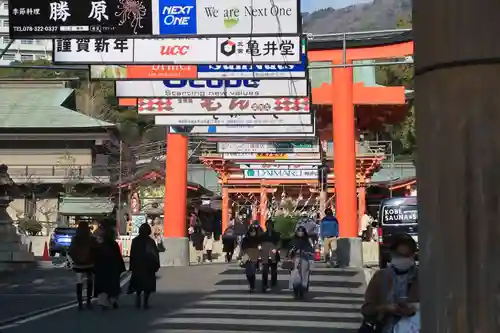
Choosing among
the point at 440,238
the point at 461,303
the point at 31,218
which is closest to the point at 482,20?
the point at 440,238

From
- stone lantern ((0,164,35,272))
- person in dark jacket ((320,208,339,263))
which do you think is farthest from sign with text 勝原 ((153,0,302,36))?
person in dark jacket ((320,208,339,263))

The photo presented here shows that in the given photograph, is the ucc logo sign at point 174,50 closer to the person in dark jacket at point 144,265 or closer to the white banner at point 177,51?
the white banner at point 177,51

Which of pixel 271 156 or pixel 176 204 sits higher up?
pixel 271 156

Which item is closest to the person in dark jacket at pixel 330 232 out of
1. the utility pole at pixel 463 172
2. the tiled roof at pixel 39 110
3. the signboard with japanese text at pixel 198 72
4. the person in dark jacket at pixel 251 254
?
the person in dark jacket at pixel 251 254

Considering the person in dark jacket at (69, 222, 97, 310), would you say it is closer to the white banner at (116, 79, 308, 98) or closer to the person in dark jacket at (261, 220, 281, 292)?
the white banner at (116, 79, 308, 98)

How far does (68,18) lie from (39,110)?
37.5 meters

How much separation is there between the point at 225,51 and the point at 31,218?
3170 centimetres

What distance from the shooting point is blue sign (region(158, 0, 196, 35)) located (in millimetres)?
13109

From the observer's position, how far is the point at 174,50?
1445cm

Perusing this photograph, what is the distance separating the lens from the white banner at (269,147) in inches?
1127

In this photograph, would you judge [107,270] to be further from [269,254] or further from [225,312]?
[269,254]

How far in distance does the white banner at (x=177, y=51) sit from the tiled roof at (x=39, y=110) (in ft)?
103

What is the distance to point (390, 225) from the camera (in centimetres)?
2272

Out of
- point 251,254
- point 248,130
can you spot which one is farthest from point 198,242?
point 251,254
